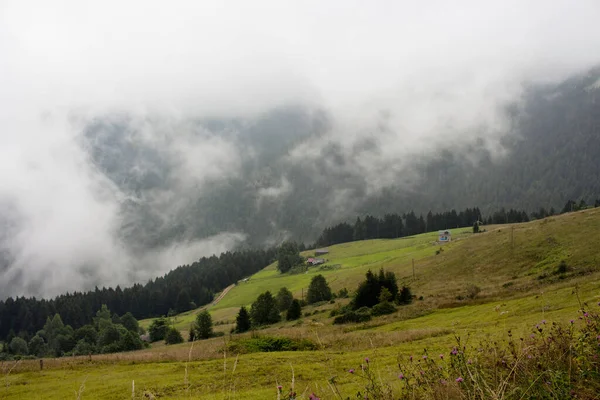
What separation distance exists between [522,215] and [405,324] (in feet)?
568

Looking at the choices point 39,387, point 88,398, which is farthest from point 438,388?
point 39,387

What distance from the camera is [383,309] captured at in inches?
2238

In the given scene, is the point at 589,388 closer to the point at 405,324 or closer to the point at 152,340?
the point at 405,324

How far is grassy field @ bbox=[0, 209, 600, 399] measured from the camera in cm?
1855

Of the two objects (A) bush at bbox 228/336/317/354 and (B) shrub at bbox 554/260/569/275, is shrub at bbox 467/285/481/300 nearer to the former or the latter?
(B) shrub at bbox 554/260/569/275

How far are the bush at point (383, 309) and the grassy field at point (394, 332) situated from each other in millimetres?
2350

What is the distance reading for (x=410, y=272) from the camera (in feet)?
288

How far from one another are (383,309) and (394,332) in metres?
23.1

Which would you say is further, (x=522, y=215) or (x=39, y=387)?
(x=522, y=215)

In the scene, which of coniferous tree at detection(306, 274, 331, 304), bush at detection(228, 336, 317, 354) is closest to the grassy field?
bush at detection(228, 336, 317, 354)

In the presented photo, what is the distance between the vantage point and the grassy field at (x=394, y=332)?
18.5 metres

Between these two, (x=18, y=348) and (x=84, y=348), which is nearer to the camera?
(x=84, y=348)

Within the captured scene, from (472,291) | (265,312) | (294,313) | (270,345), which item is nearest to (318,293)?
(265,312)

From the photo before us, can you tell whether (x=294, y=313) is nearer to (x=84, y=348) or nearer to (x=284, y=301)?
(x=284, y=301)
